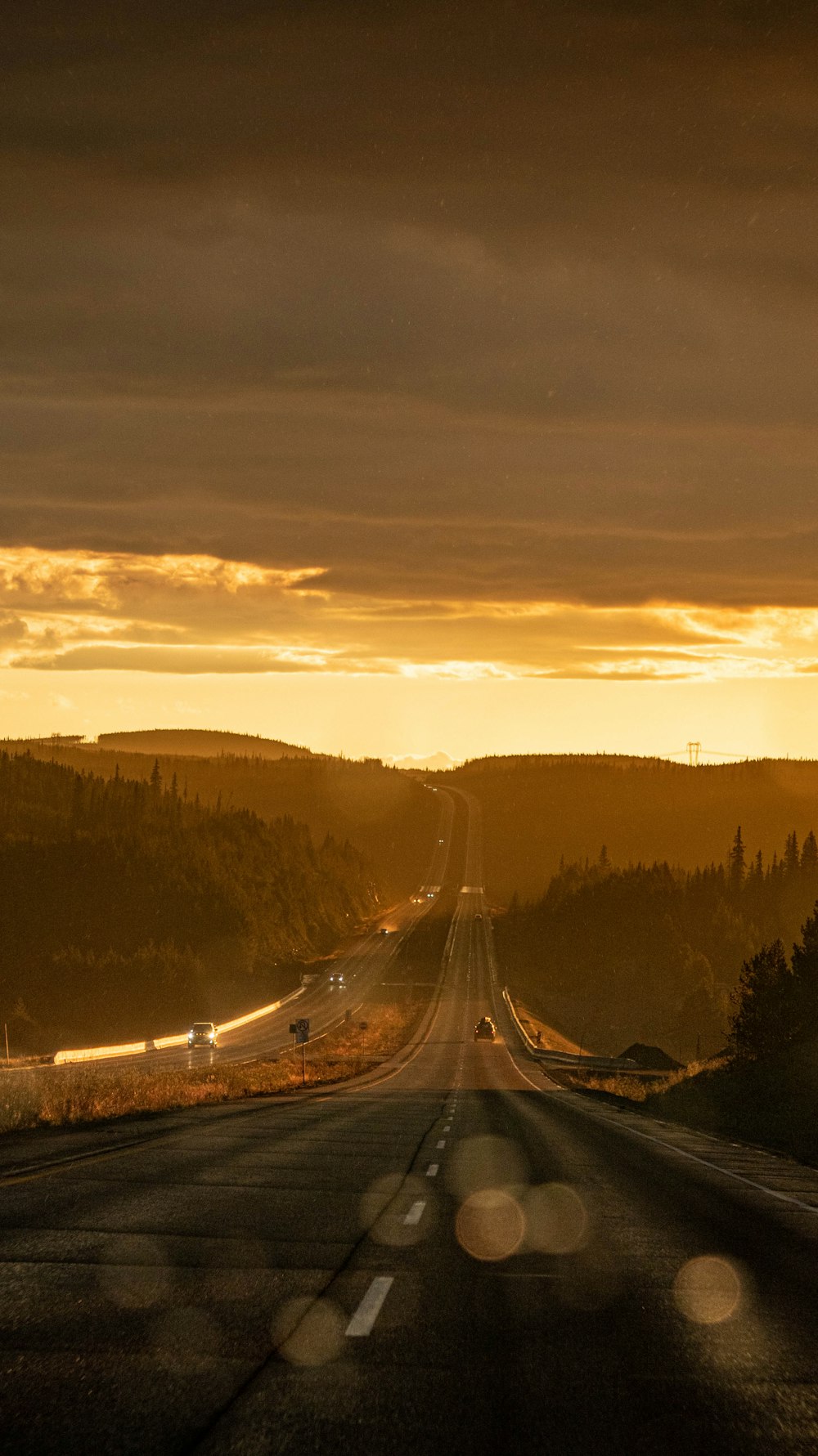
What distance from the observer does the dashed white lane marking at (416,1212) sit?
41.6 ft

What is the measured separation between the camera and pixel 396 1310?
8352 mm

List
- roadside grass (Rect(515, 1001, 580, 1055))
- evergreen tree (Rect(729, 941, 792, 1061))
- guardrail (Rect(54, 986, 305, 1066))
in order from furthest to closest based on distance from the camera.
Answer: roadside grass (Rect(515, 1001, 580, 1055)) < guardrail (Rect(54, 986, 305, 1066)) < evergreen tree (Rect(729, 941, 792, 1061))

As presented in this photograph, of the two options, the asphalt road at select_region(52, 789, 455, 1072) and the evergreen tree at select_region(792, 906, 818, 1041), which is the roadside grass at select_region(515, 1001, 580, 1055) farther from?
the evergreen tree at select_region(792, 906, 818, 1041)

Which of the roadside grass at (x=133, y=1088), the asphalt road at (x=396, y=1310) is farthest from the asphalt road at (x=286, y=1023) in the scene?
the asphalt road at (x=396, y=1310)

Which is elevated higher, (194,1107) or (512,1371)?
(512,1371)

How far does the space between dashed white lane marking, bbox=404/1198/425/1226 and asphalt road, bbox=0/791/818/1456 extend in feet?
0.24

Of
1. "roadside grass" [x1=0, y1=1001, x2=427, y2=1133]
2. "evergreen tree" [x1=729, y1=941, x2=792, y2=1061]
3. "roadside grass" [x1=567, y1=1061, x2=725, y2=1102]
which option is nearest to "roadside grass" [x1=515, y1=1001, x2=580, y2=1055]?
"evergreen tree" [x1=729, y1=941, x2=792, y2=1061]

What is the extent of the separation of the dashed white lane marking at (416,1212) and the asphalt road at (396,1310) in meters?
0.07

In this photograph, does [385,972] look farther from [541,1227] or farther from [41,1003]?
[541,1227]

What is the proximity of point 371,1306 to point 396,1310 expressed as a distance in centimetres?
18

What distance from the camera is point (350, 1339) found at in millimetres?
7496

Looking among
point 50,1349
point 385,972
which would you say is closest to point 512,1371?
point 50,1349

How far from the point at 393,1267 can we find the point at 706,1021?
185128 millimetres

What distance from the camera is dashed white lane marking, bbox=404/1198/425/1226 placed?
1268 centimetres
